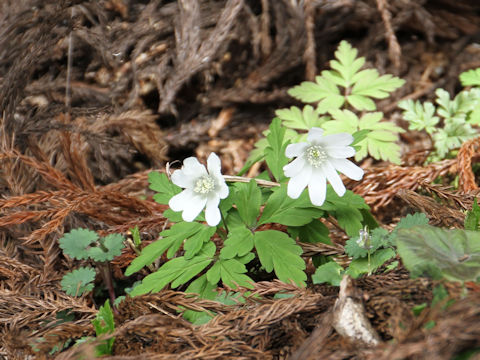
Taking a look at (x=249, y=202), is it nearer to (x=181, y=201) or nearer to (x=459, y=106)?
(x=181, y=201)

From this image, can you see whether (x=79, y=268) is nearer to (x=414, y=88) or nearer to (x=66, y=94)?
(x=66, y=94)

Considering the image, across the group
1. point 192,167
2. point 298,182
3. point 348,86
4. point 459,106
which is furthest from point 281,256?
point 459,106

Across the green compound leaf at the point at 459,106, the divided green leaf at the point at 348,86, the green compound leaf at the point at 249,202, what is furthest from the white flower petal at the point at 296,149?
the green compound leaf at the point at 459,106

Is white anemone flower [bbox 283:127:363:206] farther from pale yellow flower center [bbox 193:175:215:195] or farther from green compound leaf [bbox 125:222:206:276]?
green compound leaf [bbox 125:222:206:276]

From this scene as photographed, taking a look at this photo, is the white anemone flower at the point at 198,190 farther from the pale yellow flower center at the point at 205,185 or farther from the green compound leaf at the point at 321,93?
the green compound leaf at the point at 321,93

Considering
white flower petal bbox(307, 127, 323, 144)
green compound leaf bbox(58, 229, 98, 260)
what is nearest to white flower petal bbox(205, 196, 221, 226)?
white flower petal bbox(307, 127, 323, 144)

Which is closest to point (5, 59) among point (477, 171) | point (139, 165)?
point (139, 165)
